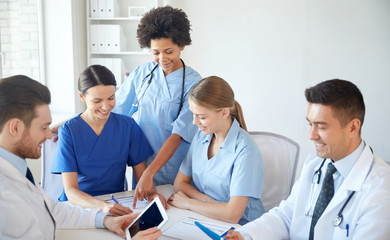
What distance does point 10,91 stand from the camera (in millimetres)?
1096

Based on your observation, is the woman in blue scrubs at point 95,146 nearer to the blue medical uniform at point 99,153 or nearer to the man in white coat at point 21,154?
the blue medical uniform at point 99,153

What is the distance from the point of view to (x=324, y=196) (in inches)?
51.0

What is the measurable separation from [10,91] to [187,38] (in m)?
1.03

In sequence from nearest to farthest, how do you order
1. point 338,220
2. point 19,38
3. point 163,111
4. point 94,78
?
1. point 338,220
2. point 94,78
3. point 163,111
4. point 19,38

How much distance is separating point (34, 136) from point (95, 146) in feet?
2.00

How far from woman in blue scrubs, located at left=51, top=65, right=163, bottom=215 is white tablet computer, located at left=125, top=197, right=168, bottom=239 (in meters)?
0.31

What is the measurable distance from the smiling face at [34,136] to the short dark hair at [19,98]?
0.02 metres

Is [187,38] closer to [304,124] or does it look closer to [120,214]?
[120,214]

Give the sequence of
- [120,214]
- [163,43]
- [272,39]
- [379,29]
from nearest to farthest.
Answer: [120,214]
[163,43]
[379,29]
[272,39]

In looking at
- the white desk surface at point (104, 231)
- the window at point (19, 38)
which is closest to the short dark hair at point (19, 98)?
the white desk surface at point (104, 231)

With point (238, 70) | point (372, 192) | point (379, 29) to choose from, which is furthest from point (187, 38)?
point (379, 29)

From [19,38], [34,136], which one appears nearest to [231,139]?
[34,136]

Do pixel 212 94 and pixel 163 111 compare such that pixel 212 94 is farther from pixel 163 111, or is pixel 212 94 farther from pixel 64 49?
pixel 64 49

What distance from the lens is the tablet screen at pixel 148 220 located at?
1315mm
